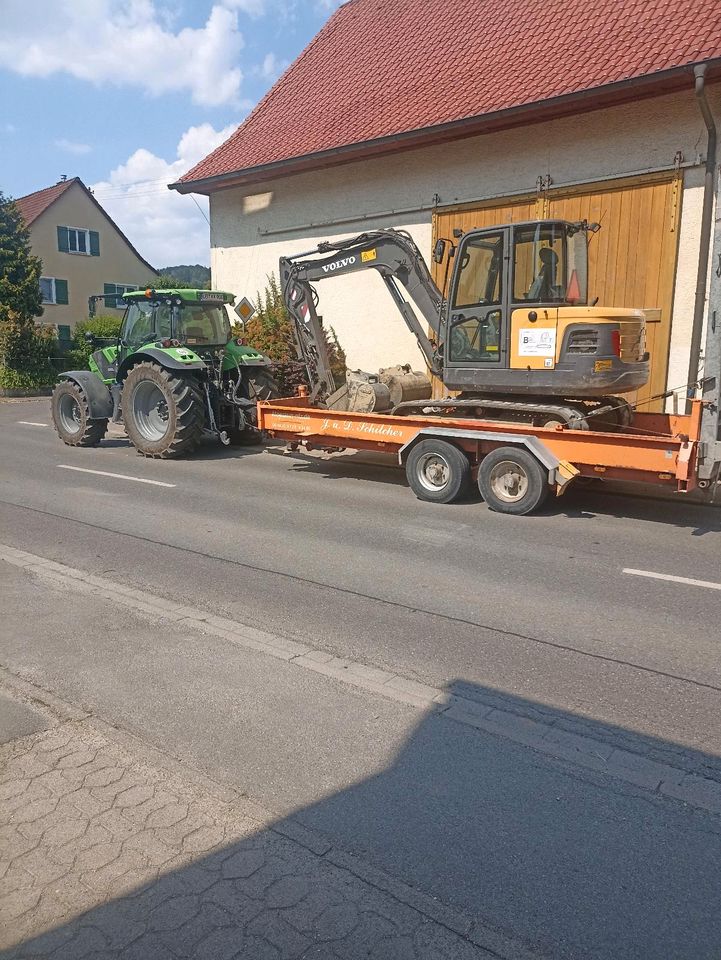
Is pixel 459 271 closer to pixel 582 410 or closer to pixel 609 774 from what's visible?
pixel 582 410

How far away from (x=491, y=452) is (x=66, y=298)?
34743 millimetres

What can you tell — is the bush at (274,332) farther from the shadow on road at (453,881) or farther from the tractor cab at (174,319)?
the shadow on road at (453,881)

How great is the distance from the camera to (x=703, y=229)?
1166cm

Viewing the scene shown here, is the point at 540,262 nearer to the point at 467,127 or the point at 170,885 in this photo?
the point at 467,127

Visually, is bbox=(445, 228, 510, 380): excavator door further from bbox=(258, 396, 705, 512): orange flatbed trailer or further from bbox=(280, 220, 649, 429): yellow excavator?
bbox=(258, 396, 705, 512): orange flatbed trailer

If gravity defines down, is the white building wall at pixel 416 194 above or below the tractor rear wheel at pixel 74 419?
above

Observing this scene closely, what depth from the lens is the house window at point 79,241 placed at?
126ft

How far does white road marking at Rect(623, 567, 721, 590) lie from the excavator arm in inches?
181

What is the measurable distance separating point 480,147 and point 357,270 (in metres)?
4.67

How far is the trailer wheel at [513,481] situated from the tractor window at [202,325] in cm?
596

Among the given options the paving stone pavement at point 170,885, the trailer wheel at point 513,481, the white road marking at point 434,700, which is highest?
the trailer wheel at point 513,481

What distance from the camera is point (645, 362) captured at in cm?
898

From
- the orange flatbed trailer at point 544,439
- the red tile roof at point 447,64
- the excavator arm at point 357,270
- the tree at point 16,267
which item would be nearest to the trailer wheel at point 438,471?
the orange flatbed trailer at point 544,439

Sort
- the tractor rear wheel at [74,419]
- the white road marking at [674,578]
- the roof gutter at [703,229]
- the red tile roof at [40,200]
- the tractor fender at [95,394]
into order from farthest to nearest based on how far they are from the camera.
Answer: the red tile roof at [40,200] < the tractor rear wheel at [74,419] < the tractor fender at [95,394] < the roof gutter at [703,229] < the white road marking at [674,578]
